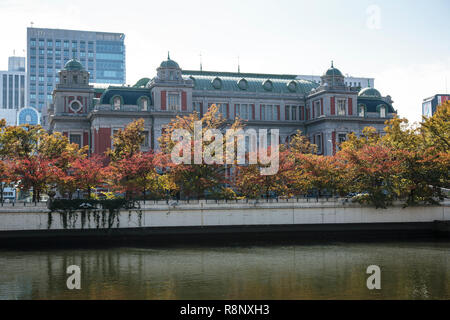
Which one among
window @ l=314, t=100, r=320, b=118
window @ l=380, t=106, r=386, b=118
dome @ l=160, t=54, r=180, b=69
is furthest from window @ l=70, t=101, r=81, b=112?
window @ l=380, t=106, r=386, b=118

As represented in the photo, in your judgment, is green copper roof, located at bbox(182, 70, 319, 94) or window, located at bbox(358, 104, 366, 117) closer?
green copper roof, located at bbox(182, 70, 319, 94)

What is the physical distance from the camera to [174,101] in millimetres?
73188

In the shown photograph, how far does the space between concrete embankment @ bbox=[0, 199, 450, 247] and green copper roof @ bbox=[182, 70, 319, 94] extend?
33546 millimetres

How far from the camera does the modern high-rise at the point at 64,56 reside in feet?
516

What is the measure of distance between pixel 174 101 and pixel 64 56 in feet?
323

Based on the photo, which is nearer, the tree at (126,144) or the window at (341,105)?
the tree at (126,144)

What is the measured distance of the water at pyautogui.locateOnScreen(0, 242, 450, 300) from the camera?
2642cm

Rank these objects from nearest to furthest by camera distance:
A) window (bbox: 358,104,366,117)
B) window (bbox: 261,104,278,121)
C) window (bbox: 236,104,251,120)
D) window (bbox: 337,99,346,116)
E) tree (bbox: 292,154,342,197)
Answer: tree (bbox: 292,154,342,197) < window (bbox: 337,99,346,116) < window (bbox: 236,104,251,120) < window (bbox: 358,104,366,117) < window (bbox: 261,104,278,121)

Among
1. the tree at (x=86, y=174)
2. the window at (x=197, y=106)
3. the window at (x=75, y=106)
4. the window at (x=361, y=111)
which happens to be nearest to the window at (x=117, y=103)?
the window at (x=75, y=106)

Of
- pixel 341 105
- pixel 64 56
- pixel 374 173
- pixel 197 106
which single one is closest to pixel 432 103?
pixel 341 105

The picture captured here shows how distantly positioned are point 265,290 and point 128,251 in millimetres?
17497

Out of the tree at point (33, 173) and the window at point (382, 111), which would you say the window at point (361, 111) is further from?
the tree at point (33, 173)

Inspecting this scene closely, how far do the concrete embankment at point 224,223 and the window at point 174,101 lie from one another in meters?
25.8

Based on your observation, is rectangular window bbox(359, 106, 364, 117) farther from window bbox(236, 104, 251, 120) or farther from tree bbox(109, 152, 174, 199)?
tree bbox(109, 152, 174, 199)
